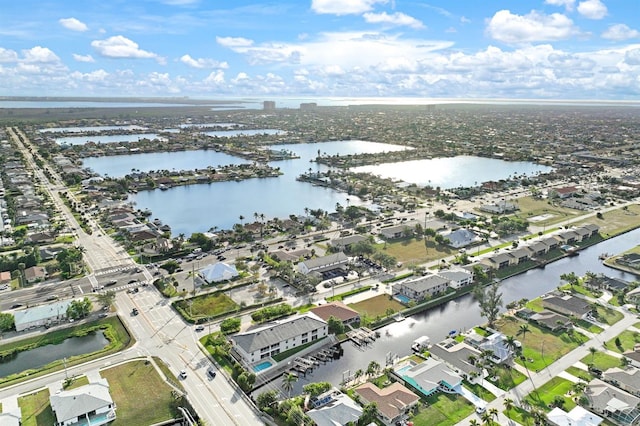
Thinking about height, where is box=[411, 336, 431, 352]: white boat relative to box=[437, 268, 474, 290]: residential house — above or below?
below

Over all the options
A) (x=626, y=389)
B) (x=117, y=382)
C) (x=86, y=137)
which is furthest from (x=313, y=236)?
(x=86, y=137)

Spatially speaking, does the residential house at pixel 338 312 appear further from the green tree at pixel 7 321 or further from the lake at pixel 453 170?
the lake at pixel 453 170

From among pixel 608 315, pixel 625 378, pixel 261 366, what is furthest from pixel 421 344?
pixel 608 315

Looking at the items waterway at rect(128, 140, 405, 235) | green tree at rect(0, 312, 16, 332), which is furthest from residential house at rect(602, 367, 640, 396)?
waterway at rect(128, 140, 405, 235)

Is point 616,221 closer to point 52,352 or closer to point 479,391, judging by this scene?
point 479,391

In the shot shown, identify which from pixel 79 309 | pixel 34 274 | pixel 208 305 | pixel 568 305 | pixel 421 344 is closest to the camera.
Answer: pixel 421 344

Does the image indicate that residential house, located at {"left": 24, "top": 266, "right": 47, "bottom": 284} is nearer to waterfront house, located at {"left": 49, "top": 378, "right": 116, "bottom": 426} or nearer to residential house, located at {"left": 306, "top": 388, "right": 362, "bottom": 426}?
waterfront house, located at {"left": 49, "top": 378, "right": 116, "bottom": 426}

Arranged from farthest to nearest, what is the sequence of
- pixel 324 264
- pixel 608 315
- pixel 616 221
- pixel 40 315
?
pixel 616 221
pixel 324 264
pixel 608 315
pixel 40 315

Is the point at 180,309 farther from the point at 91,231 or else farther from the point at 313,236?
the point at 91,231
